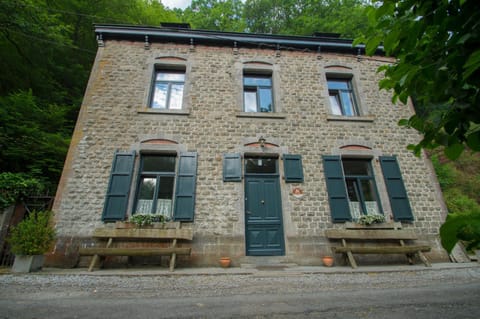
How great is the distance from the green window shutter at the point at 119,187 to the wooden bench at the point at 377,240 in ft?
16.4

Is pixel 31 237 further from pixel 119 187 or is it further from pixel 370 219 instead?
pixel 370 219

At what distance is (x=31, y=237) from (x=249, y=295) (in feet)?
13.9

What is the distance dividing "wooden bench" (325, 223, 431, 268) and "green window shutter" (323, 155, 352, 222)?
312 mm

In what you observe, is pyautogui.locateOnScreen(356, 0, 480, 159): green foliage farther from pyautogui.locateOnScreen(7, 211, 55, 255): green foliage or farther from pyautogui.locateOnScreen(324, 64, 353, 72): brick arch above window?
pyautogui.locateOnScreen(324, 64, 353, 72): brick arch above window

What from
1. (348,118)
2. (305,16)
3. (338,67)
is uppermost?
(305,16)

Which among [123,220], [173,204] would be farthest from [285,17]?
[123,220]

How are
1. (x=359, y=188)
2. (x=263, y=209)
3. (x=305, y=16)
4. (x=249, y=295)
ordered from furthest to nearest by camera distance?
(x=305, y=16) → (x=359, y=188) → (x=263, y=209) → (x=249, y=295)

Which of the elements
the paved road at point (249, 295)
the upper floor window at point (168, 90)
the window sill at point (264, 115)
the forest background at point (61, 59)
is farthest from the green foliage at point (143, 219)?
the window sill at point (264, 115)

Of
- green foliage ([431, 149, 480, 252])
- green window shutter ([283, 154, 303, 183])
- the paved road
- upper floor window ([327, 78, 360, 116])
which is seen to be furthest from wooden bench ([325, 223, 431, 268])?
upper floor window ([327, 78, 360, 116])

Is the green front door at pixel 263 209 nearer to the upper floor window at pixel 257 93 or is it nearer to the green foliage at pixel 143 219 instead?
the upper floor window at pixel 257 93

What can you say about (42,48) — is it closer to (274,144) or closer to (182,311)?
(274,144)

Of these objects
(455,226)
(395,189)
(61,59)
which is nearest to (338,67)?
(395,189)

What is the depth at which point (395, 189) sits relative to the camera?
567 cm

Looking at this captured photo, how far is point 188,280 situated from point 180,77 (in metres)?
5.80
